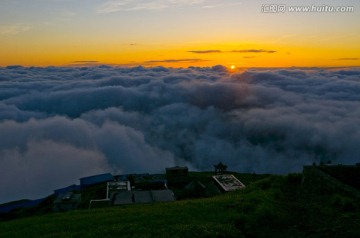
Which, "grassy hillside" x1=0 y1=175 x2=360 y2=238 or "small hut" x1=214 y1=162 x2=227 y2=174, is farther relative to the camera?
"small hut" x1=214 y1=162 x2=227 y2=174

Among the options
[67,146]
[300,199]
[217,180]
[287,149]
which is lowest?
[287,149]

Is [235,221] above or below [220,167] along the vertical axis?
above

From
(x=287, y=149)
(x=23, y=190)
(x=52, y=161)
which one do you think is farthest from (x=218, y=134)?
(x=23, y=190)

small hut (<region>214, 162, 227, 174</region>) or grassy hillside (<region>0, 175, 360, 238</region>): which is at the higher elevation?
grassy hillside (<region>0, 175, 360, 238</region>)

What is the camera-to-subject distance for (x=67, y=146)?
113 m

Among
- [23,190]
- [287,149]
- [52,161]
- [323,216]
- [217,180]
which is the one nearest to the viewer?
[323,216]

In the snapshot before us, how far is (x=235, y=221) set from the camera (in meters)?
14.6

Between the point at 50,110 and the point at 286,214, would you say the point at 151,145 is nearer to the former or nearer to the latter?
the point at 50,110

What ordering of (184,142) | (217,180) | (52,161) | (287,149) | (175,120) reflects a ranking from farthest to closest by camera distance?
(175,120), (184,142), (287,149), (52,161), (217,180)

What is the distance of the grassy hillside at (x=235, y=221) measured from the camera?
13523 mm

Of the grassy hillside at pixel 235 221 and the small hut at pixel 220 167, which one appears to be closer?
the grassy hillside at pixel 235 221

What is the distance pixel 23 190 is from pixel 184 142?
7558 cm

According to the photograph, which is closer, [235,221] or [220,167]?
[235,221]

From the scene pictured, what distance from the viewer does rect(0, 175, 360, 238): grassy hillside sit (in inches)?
532
